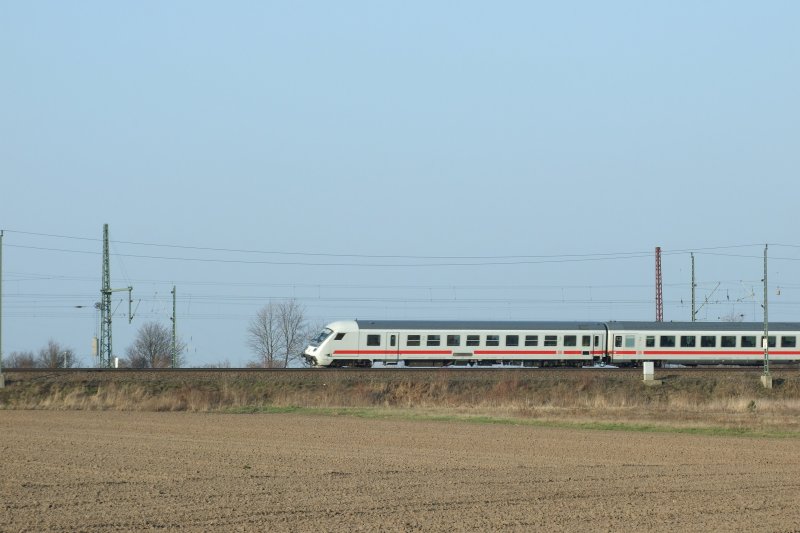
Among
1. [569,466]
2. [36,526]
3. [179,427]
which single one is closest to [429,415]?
[179,427]

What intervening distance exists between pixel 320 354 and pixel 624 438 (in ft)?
91.4

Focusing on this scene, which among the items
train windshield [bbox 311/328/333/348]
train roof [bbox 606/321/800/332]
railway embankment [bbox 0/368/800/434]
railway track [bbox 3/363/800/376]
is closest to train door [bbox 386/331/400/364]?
railway track [bbox 3/363/800/376]

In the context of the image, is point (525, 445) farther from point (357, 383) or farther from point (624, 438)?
point (357, 383)

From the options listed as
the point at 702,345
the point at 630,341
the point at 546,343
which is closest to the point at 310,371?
the point at 546,343

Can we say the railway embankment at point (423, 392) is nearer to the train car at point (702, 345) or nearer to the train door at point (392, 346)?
the train car at point (702, 345)

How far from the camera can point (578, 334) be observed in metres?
59.8

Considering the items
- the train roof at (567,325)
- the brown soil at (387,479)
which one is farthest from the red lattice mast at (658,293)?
the brown soil at (387,479)

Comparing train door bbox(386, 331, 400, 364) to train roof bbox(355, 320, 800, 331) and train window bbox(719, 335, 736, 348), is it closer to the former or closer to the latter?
train roof bbox(355, 320, 800, 331)

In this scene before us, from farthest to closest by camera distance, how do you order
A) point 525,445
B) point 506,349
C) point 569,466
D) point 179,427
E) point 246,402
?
point 506,349, point 246,402, point 179,427, point 525,445, point 569,466

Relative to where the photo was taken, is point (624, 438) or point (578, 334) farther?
point (578, 334)

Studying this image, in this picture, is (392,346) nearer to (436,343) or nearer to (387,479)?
(436,343)

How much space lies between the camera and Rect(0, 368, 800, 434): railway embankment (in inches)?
1797

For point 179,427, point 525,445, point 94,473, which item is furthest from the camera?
point 179,427

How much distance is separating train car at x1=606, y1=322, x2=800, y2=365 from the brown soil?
82.2 ft
